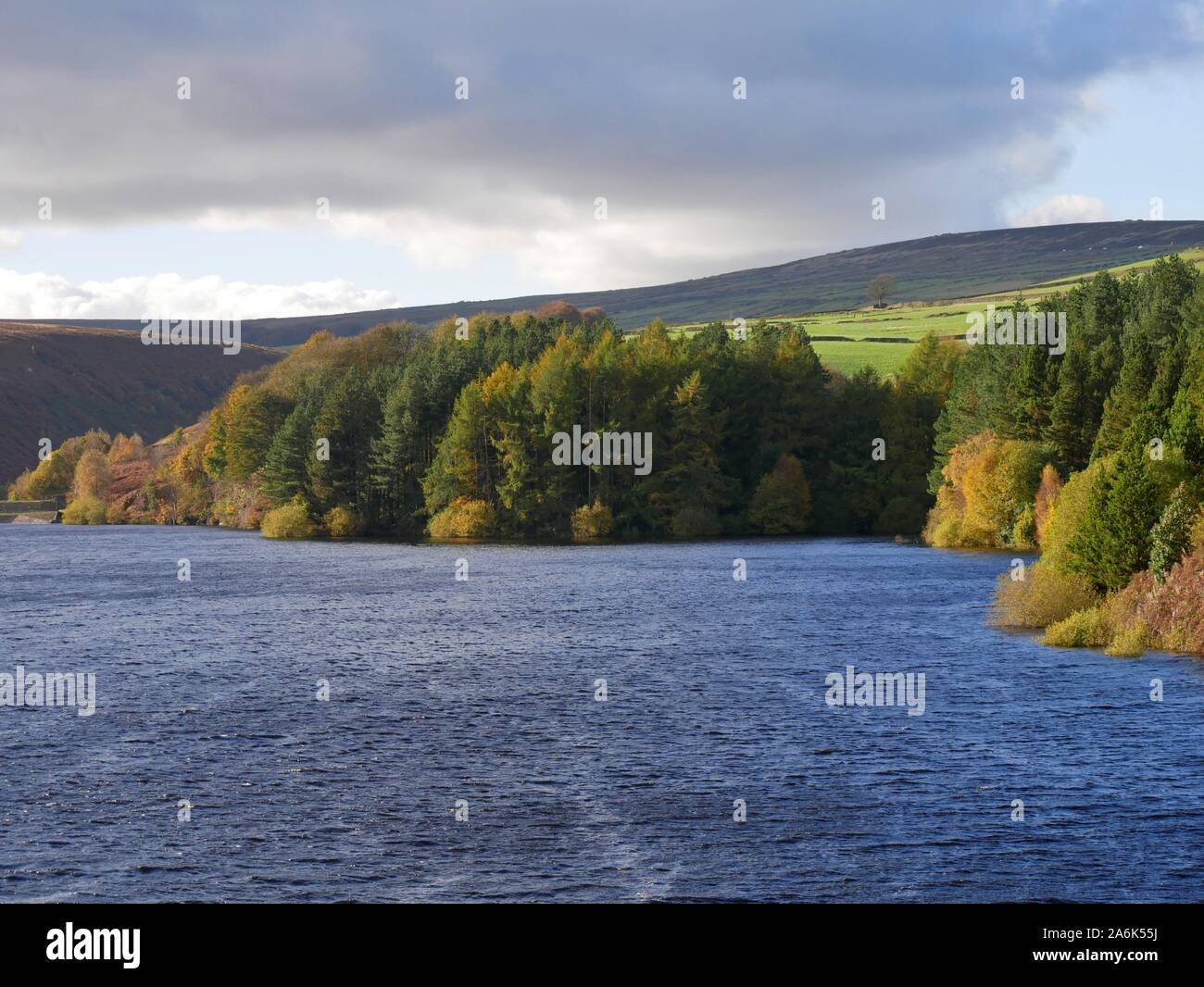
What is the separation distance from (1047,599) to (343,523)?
90419mm

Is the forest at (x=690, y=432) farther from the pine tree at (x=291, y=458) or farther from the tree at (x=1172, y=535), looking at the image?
the tree at (x=1172, y=535)

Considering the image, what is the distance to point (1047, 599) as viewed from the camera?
53.9 metres

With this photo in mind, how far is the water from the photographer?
938 inches

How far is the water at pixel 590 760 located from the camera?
78.1 feet

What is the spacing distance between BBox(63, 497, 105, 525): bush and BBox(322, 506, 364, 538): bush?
5286cm

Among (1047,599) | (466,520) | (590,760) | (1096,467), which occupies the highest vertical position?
(1096,467)

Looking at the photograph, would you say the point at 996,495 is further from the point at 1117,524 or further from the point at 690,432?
the point at 1117,524

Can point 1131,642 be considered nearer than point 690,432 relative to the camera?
Yes

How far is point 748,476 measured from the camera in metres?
134

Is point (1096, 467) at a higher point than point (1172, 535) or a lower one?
higher

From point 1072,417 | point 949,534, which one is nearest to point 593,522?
point 949,534

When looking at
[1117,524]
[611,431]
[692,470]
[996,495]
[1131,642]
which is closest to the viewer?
[1131,642]

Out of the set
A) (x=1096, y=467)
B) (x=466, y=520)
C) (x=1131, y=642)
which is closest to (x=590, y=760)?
(x=1131, y=642)

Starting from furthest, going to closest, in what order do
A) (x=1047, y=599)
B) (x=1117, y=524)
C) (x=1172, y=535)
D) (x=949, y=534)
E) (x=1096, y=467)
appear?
A: (x=949, y=534), (x=1096, y=467), (x=1047, y=599), (x=1117, y=524), (x=1172, y=535)
